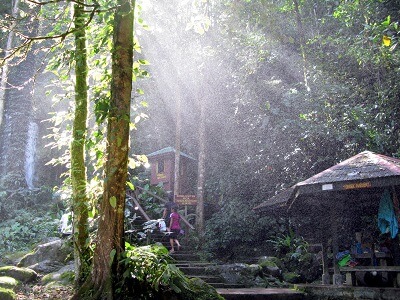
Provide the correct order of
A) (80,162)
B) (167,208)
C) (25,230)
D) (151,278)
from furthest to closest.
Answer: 1. (25,230)
2. (167,208)
3. (80,162)
4. (151,278)

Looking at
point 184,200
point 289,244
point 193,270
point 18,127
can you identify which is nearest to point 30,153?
point 18,127

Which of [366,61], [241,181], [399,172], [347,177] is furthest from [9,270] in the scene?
[366,61]

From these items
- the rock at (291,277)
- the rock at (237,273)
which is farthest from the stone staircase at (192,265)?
the rock at (291,277)

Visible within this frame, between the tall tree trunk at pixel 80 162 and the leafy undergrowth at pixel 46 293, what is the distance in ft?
2.72

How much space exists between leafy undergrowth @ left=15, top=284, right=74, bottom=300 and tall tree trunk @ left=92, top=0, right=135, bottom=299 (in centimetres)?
149

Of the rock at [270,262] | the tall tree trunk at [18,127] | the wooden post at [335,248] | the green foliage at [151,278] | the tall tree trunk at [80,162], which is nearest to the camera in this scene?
the green foliage at [151,278]

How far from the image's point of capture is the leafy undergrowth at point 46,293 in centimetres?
634

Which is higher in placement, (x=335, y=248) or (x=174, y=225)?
(x=174, y=225)

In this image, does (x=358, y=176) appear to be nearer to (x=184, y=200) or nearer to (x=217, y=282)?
(x=217, y=282)

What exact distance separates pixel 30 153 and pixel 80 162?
20343mm

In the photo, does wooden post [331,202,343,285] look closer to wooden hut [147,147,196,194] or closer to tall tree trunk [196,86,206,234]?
tall tree trunk [196,86,206,234]

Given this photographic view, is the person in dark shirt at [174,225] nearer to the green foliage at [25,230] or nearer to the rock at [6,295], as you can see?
the green foliage at [25,230]

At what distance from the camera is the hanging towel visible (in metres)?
8.46

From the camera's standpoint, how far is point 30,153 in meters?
23.9
